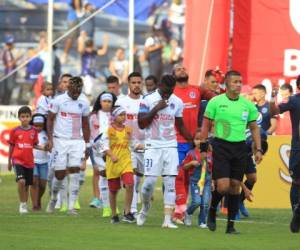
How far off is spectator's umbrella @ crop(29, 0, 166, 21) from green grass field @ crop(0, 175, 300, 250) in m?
17.2

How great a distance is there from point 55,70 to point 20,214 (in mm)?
18014

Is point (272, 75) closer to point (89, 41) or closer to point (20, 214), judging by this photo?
point (20, 214)

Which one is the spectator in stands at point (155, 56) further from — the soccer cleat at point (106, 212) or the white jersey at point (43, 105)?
the soccer cleat at point (106, 212)

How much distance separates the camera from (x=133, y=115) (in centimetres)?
1984

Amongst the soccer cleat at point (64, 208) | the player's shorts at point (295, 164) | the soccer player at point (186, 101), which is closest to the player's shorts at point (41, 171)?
the soccer cleat at point (64, 208)

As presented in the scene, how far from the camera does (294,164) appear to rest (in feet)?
57.9

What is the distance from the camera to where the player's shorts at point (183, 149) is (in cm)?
1805

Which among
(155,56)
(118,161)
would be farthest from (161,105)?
(155,56)

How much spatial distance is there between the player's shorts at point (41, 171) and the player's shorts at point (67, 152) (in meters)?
1.48

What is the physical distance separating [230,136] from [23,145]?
18.0 feet

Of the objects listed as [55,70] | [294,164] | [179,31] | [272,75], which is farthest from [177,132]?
[179,31]

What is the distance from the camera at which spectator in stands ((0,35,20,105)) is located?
37219 mm

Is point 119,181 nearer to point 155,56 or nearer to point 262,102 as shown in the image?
point 262,102

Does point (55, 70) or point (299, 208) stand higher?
point (55, 70)
